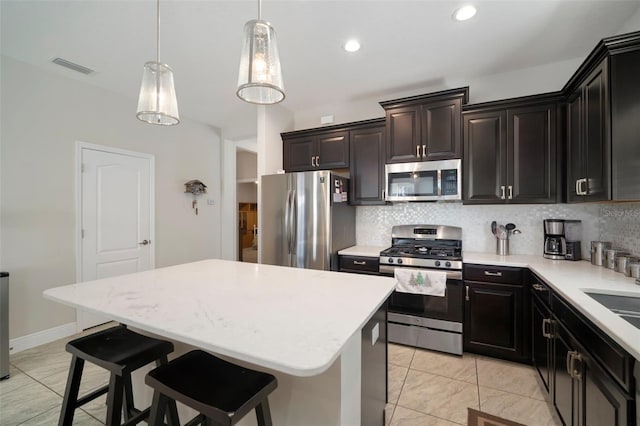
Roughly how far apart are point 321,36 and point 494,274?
8.28 feet

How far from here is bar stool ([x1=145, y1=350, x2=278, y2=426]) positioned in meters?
0.90

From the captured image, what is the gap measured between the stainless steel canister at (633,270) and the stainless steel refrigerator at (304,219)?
7.29 ft

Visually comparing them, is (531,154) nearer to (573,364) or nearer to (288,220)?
(573,364)

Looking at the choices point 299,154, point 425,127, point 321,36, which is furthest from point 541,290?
point 299,154

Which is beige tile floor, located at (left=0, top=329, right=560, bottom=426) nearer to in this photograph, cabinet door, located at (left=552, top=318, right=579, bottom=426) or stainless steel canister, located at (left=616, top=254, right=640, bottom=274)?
cabinet door, located at (left=552, top=318, right=579, bottom=426)

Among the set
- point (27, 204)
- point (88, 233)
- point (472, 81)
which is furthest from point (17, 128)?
point (472, 81)

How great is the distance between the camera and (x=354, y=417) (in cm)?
123

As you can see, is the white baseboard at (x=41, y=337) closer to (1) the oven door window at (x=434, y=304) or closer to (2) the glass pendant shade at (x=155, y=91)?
(2) the glass pendant shade at (x=155, y=91)

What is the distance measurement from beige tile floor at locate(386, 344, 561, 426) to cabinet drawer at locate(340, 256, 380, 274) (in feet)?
2.69

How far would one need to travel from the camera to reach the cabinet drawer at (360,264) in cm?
292

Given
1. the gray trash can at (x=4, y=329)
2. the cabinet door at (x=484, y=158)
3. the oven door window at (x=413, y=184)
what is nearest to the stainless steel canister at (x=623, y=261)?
the cabinet door at (x=484, y=158)

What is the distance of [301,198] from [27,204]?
8.86 ft

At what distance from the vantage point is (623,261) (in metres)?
1.93

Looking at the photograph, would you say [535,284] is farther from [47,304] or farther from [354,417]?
[47,304]
